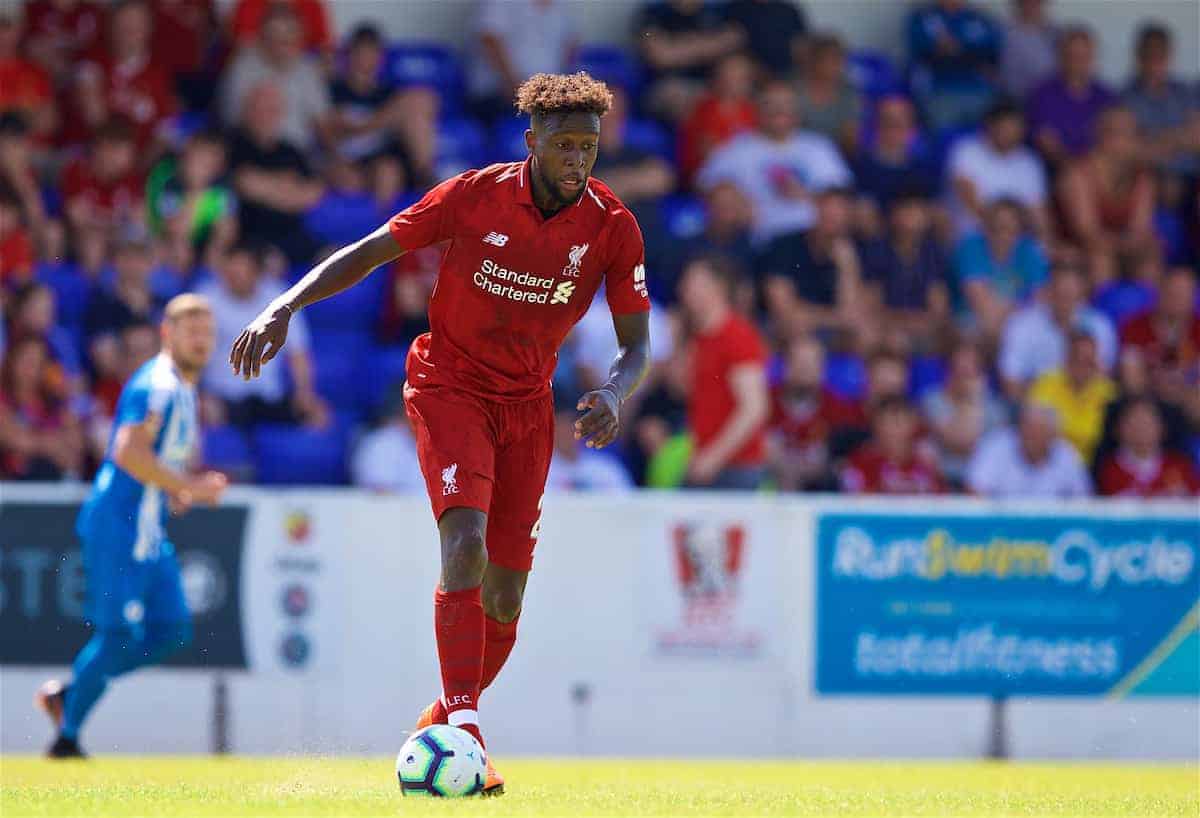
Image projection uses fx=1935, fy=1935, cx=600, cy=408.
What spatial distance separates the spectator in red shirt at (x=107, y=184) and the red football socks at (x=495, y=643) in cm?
719

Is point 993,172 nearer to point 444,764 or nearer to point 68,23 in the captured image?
point 68,23

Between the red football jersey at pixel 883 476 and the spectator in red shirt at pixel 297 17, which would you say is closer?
the red football jersey at pixel 883 476

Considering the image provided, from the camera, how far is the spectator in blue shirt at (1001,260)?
52.4ft

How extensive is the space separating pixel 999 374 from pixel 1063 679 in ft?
11.7

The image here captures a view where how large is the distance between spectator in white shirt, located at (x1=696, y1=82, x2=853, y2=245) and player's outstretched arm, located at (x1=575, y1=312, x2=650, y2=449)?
7880 mm

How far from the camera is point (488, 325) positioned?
7504 mm

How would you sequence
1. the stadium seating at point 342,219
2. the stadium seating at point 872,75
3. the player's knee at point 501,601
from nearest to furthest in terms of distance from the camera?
the player's knee at point 501,601 < the stadium seating at point 342,219 < the stadium seating at point 872,75

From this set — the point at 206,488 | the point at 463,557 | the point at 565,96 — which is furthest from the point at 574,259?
the point at 206,488

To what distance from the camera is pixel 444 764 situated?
6758 millimetres

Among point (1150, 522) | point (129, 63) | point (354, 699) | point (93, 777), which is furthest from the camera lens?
point (129, 63)

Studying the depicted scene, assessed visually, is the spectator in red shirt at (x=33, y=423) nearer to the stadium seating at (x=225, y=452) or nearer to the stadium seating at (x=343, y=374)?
the stadium seating at (x=225, y=452)

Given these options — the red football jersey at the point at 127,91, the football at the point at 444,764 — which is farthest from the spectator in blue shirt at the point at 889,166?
the football at the point at 444,764

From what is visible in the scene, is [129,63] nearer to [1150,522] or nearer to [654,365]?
[654,365]

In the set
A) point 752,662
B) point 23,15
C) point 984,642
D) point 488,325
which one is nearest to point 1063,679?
point 984,642
